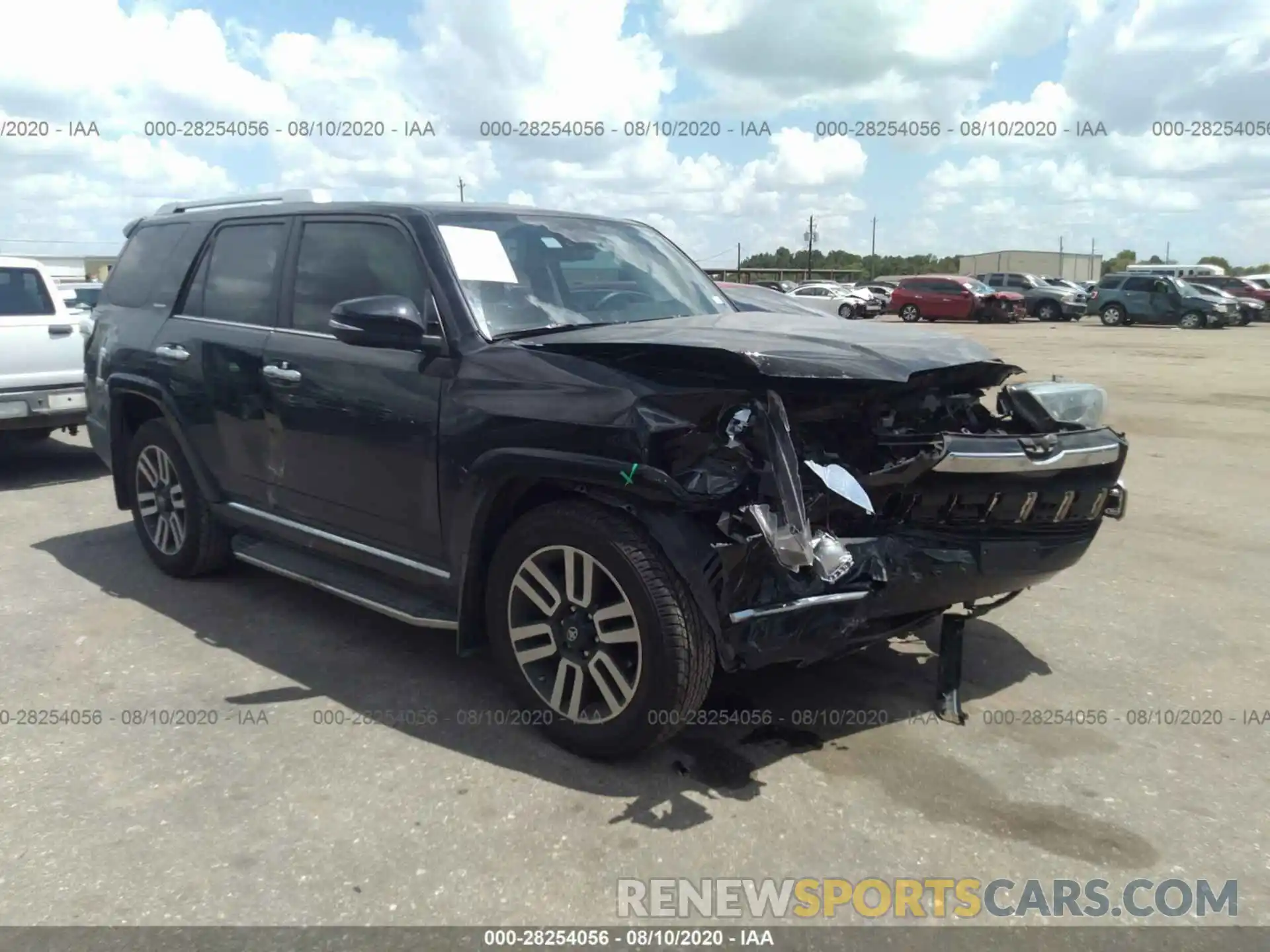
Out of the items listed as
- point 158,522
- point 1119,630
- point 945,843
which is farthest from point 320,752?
point 1119,630

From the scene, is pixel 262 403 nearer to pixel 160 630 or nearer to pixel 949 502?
pixel 160 630

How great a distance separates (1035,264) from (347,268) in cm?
7988

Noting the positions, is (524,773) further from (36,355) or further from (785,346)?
(36,355)

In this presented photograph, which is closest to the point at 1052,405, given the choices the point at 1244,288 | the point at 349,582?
the point at 349,582

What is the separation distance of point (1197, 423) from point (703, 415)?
9.95 m

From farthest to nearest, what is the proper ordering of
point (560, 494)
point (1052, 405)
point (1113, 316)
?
point (1113, 316), point (1052, 405), point (560, 494)

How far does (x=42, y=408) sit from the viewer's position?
8141 mm

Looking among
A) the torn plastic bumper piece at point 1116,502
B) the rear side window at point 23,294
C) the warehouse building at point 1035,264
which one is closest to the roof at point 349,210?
the torn plastic bumper piece at point 1116,502

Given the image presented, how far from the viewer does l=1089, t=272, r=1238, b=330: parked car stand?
3225 centimetres

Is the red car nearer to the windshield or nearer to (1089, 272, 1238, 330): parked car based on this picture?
(1089, 272, 1238, 330): parked car

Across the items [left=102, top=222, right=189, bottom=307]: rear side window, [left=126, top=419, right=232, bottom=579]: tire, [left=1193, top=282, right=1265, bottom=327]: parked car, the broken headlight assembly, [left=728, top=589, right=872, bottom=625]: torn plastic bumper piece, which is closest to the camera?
[left=728, top=589, right=872, bottom=625]: torn plastic bumper piece

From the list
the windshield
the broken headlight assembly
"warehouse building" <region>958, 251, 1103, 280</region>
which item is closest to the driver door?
the windshield

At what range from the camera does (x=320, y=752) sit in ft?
12.1

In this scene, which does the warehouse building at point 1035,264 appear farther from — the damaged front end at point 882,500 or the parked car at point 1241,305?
the damaged front end at point 882,500
